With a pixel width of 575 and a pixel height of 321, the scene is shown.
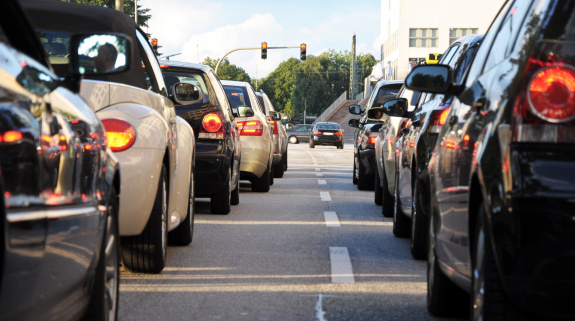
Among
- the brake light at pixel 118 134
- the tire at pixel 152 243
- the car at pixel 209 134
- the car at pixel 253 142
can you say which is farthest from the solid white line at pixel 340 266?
the car at pixel 253 142

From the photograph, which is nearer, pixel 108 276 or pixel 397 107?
pixel 108 276

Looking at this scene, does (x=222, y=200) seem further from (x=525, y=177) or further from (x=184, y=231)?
(x=525, y=177)

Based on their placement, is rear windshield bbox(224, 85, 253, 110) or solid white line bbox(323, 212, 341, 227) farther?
rear windshield bbox(224, 85, 253, 110)

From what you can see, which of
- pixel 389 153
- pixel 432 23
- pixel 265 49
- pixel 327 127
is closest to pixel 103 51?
pixel 389 153

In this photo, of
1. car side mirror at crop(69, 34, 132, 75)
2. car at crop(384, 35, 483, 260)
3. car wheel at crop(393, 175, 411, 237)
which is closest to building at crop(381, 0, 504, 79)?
car wheel at crop(393, 175, 411, 237)

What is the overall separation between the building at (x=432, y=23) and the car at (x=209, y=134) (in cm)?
7686

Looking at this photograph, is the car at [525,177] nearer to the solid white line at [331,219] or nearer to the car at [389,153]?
the car at [389,153]

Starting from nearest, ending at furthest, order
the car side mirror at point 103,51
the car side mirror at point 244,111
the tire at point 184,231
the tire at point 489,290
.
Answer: the tire at point 489,290
the car side mirror at point 103,51
the tire at point 184,231
the car side mirror at point 244,111

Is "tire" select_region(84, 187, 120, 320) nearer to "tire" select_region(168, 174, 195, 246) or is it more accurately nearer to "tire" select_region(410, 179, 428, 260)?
"tire" select_region(410, 179, 428, 260)

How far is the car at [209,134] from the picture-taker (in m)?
11.3

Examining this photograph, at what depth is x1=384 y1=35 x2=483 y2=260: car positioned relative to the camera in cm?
659

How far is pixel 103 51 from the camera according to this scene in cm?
515

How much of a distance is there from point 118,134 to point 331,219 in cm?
543

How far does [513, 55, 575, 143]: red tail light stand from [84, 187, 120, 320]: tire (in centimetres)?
171
